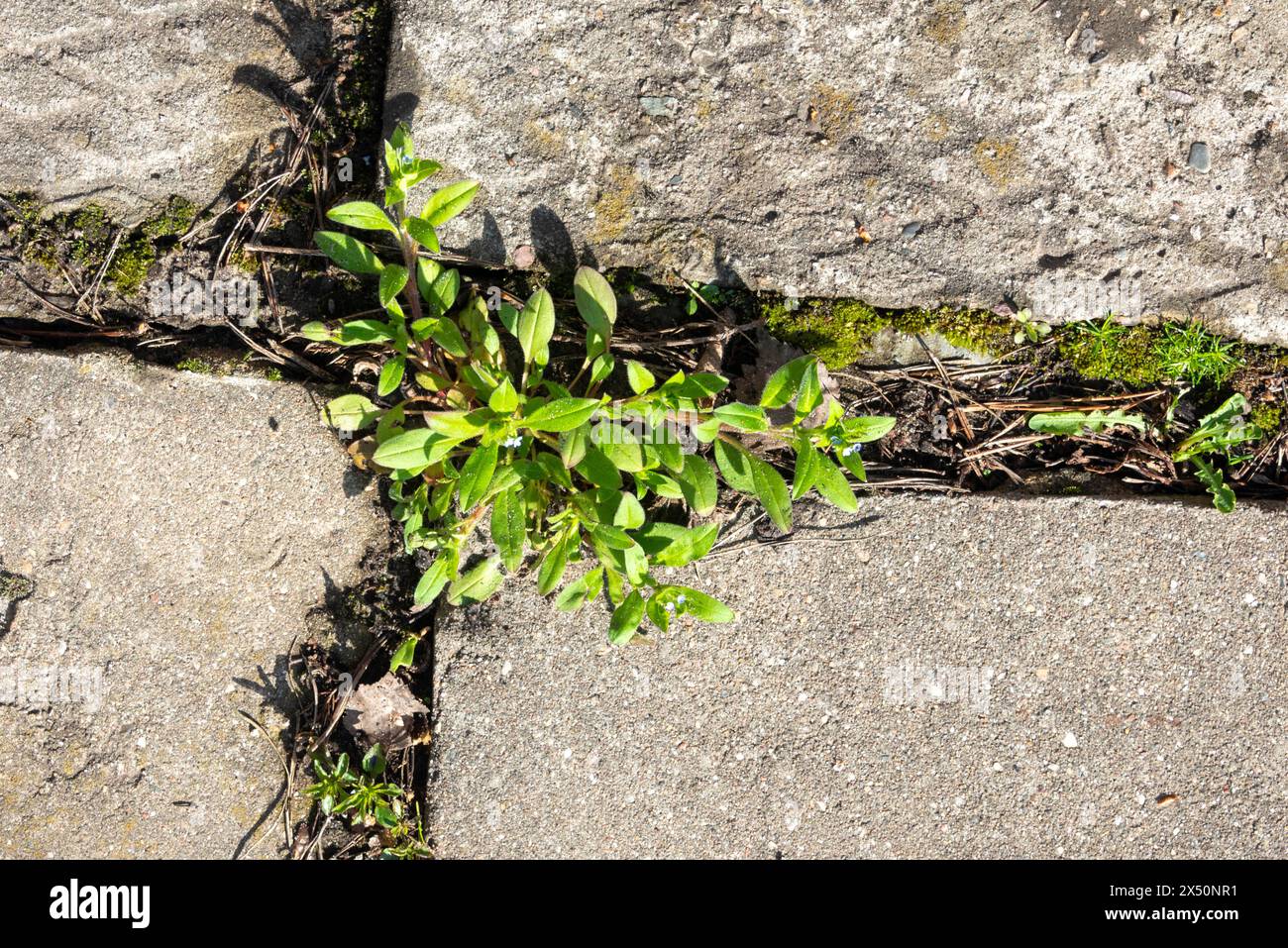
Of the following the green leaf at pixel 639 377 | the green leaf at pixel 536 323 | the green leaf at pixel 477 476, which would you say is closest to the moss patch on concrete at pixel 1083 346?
the green leaf at pixel 639 377

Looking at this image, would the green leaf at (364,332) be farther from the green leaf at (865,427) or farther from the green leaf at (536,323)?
the green leaf at (865,427)

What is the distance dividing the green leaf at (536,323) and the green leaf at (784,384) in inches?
27.1

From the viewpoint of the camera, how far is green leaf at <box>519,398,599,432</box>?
2682 millimetres

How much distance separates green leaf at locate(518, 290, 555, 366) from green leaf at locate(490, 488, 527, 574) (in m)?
0.44

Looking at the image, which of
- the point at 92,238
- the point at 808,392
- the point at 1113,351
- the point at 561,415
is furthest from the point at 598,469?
the point at 92,238

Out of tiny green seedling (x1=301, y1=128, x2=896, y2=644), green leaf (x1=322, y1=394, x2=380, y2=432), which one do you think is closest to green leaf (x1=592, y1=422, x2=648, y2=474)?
tiny green seedling (x1=301, y1=128, x2=896, y2=644)

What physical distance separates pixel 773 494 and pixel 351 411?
1.40 metres

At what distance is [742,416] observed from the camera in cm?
275

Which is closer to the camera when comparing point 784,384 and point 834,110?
point 784,384

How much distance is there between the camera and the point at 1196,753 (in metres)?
3.36

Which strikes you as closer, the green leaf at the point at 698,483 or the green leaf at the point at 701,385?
the green leaf at the point at 701,385

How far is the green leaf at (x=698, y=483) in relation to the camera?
288cm

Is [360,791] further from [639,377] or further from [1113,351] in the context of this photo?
[1113,351]
